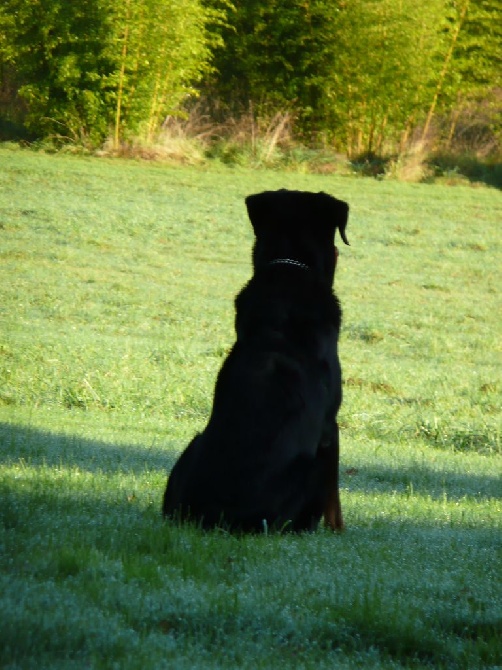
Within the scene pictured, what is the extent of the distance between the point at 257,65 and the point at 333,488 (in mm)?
32991

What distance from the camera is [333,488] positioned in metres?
5.16

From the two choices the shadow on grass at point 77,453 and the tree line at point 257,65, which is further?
the tree line at point 257,65

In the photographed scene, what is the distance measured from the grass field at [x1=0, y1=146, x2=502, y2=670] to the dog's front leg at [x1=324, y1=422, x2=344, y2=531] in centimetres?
10

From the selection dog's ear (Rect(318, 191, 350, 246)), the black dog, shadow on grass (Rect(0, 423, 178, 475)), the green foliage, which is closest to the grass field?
shadow on grass (Rect(0, 423, 178, 475))

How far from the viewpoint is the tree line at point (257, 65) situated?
3072 cm

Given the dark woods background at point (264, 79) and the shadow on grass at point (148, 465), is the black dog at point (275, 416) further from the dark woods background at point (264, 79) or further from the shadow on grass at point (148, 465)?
the dark woods background at point (264, 79)

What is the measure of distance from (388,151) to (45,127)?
10400 mm

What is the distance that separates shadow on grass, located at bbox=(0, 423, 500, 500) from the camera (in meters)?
7.56

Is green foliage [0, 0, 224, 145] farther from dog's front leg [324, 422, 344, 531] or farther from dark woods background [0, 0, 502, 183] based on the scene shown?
dog's front leg [324, 422, 344, 531]

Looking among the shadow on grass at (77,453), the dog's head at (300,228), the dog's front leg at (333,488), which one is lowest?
the shadow on grass at (77,453)

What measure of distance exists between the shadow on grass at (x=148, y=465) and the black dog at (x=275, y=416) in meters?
2.30

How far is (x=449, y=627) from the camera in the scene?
391 centimetres

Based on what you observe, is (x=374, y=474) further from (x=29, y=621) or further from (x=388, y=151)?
(x=388, y=151)

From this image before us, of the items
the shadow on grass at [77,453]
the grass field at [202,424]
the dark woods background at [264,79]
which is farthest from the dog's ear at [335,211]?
the dark woods background at [264,79]
